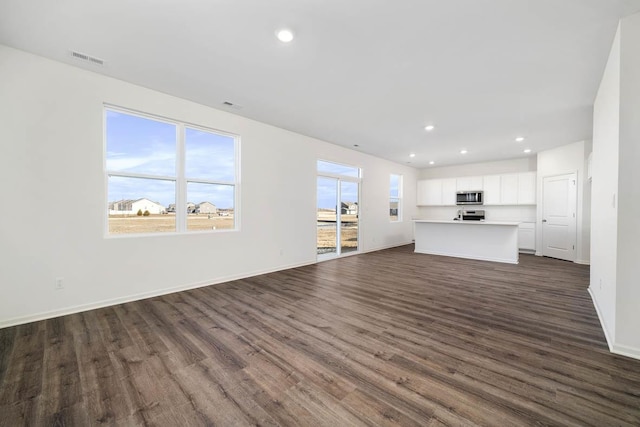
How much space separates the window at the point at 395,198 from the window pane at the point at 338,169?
2110mm

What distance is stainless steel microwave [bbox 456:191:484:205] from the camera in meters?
8.40

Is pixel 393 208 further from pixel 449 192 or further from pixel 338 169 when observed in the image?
pixel 338 169

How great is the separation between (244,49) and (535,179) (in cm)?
841

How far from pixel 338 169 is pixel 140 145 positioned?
14.0 ft

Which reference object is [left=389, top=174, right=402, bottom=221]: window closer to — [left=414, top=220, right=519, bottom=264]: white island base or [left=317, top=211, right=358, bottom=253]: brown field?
[left=414, top=220, right=519, bottom=264]: white island base

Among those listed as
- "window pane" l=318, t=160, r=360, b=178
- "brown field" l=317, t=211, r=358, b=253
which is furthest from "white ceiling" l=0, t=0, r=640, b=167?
"brown field" l=317, t=211, r=358, b=253

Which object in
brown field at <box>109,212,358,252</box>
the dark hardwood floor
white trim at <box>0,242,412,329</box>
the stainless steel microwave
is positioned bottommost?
the dark hardwood floor

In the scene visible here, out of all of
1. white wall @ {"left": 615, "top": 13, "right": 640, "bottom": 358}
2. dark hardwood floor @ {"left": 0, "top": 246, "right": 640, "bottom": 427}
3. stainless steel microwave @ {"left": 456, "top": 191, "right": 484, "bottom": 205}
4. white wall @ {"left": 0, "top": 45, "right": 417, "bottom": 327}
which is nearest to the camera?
dark hardwood floor @ {"left": 0, "top": 246, "right": 640, "bottom": 427}

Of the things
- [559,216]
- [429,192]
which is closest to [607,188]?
[559,216]

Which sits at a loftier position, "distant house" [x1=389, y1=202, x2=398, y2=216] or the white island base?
"distant house" [x1=389, y1=202, x2=398, y2=216]

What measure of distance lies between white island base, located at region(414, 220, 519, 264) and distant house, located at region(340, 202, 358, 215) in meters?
1.89

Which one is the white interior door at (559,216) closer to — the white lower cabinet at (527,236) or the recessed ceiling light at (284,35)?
the white lower cabinet at (527,236)

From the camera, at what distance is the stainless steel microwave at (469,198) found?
27.6 ft

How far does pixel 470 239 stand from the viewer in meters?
6.62
